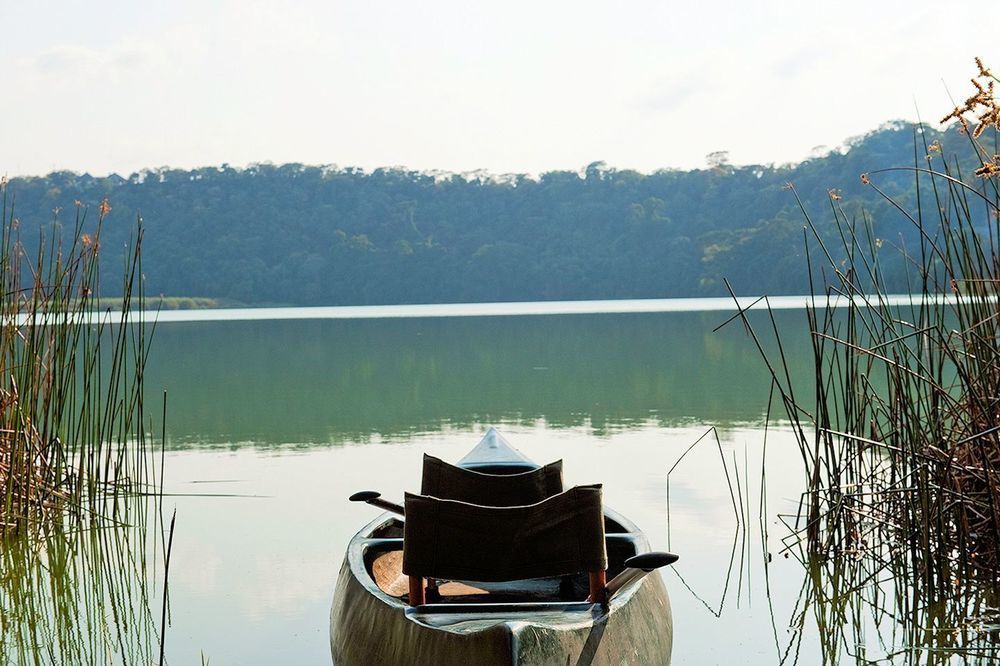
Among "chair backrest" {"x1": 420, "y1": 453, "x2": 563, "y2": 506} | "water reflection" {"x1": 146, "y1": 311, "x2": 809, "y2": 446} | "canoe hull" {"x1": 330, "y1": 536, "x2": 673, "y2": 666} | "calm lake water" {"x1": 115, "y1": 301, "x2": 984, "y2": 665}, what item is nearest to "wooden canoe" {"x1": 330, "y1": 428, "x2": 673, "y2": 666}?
"canoe hull" {"x1": 330, "y1": 536, "x2": 673, "y2": 666}

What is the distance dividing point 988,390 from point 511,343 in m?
16.5

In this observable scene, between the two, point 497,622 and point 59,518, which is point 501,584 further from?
point 59,518

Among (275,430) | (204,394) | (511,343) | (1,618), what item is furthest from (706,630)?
(511,343)

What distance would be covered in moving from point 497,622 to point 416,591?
0.35 metres

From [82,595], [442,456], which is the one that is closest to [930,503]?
[82,595]

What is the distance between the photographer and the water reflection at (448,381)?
9648mm

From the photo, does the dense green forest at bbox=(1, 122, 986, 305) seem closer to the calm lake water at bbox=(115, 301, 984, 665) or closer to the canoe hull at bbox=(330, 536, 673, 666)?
the calm lake water at bbox=(115, 301, 984, 665)

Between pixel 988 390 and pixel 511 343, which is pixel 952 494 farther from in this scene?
pixel 511 343

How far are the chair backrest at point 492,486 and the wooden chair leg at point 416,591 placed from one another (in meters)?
0.83

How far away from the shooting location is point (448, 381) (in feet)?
44.3

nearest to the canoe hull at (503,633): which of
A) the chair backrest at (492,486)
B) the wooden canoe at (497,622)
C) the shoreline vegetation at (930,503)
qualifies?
the wooden canoe at (497,622)

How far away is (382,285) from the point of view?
49.0 meters

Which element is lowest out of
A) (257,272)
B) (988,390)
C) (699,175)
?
(988,390)

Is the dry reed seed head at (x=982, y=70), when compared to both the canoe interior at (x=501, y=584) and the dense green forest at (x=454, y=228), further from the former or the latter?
the dense green forest at (x=454, y=228)
